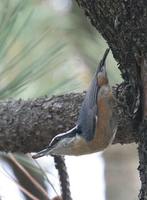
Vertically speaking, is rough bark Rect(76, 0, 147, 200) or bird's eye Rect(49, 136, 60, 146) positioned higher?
rough bark Rect(76, 0, 147, 200)

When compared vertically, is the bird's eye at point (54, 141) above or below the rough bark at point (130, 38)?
below

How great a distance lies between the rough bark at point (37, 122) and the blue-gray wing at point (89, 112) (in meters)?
0.04

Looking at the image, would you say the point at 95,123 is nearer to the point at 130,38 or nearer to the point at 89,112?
the point at 89,112

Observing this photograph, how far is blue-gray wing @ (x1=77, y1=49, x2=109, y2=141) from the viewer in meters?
0.99

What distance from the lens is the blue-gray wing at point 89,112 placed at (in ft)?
3.25

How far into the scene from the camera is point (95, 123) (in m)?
1.05

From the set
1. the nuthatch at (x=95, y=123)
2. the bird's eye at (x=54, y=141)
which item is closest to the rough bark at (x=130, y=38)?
the nuthatch at (x=95, y=123)

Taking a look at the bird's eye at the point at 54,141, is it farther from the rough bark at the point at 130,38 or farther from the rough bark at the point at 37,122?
the rough bark at the point at 130,38

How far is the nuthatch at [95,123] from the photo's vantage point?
0.99m

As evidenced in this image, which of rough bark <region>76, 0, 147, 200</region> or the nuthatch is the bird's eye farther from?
rough bark <region>76, 0, 147, 200</region>

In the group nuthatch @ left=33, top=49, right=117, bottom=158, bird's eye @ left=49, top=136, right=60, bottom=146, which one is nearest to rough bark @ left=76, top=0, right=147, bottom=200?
nuthatch @ left=33, top=49, right=117, bottom=158

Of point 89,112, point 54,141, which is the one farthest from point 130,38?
point 54,141

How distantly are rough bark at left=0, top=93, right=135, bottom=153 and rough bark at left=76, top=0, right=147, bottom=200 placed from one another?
0.39 ft

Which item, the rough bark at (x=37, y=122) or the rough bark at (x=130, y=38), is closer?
the rough bark at (x=130, y=38)
